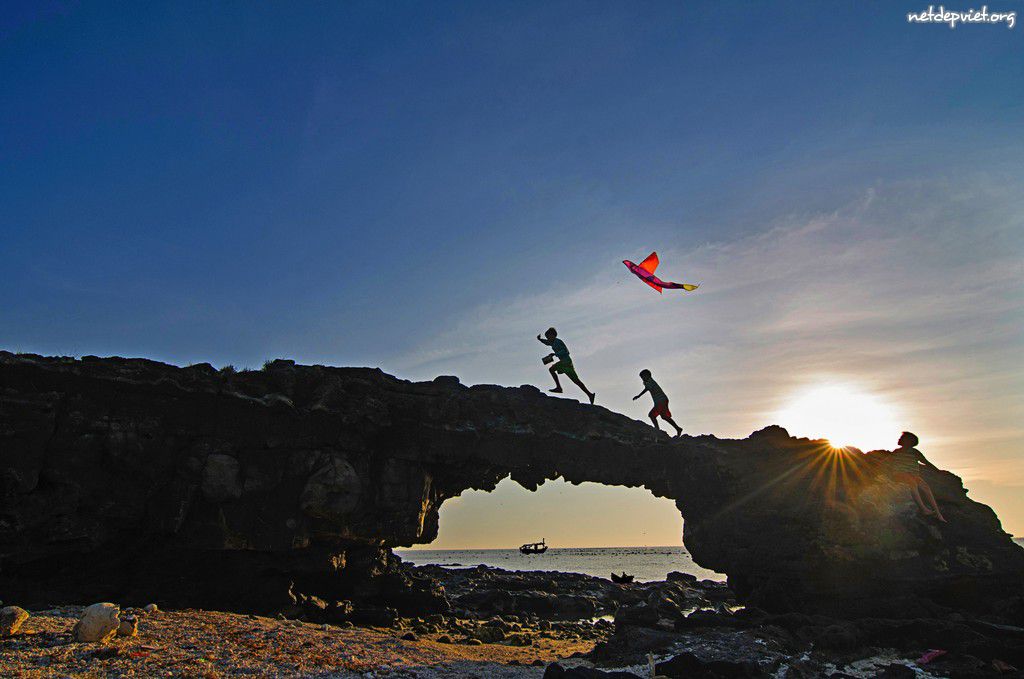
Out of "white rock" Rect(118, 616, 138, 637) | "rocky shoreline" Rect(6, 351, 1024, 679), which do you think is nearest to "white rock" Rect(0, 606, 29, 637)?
"rocky shoreline" Rect(6, 351, 1024, 679)

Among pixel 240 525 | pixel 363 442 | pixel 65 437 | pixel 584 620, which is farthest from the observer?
pixel 584 620

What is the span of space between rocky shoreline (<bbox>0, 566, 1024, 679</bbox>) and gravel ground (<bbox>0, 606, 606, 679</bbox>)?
0.03m

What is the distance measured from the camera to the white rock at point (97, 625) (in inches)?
434

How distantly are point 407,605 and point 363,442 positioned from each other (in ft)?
20.6

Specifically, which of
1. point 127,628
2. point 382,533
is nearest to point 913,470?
point 382,533

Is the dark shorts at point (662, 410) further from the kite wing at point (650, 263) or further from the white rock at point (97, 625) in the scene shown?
the white rock at point (97, 625)

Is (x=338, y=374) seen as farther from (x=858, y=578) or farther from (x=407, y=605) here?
(x=858, y=578)

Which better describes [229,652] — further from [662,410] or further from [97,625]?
[662,410]

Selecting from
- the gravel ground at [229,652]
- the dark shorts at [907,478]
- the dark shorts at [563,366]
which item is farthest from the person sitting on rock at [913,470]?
the gravel ground at [229,652]

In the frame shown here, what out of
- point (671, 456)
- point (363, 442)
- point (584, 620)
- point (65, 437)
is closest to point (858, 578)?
point (671, 456)

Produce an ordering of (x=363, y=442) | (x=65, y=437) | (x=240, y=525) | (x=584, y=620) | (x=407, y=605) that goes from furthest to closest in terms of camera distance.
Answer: (x=584, y=620)
(x=407, y=605)
(x=363, y=442)
(x=240, y=525)
(x=65, y=437)

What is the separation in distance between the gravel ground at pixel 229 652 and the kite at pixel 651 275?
37.7ft

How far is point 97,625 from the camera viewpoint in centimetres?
1109

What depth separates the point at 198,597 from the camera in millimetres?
16062
